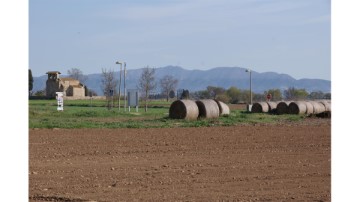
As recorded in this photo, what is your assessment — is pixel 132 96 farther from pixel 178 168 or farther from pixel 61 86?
pixel 178 168

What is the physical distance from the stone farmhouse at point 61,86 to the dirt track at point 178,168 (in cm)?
4577

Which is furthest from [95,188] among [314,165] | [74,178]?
[314,165]

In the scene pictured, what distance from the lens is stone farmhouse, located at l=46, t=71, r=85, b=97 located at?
63803 mm

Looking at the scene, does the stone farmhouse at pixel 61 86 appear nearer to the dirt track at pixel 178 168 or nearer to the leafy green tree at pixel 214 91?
the leafy green tree at pixel 214 91

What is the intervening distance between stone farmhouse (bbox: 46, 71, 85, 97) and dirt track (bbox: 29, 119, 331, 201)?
→ 1802 inches

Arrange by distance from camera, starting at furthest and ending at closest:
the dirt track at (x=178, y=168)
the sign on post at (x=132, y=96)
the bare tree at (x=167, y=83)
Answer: the bare tree at (x=167, y=83) → the sign on post at (x=132, y=96) → the dirt track at (x=178, y=168)

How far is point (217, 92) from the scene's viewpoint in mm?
75000

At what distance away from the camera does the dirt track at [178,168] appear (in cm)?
754

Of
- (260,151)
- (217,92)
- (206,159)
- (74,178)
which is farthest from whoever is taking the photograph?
(217,92)

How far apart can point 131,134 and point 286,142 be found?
4.85 metres

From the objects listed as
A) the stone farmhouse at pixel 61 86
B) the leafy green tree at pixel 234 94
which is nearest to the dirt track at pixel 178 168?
the stone farmhouse at pixel 61 86

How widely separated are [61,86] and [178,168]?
56.9m
